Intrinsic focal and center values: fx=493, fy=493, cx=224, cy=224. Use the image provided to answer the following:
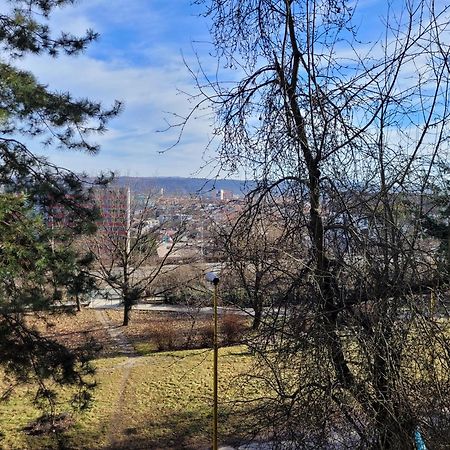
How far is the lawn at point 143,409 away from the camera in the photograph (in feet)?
30.9

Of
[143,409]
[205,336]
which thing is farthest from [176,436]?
[205,336]

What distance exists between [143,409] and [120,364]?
189 inches

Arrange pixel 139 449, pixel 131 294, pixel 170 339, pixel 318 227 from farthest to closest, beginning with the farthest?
1. pixel 170 339
2. pixel 139 449
3. pixel 131 294
4. pixel 318 227

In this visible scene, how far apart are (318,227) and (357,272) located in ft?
1.12

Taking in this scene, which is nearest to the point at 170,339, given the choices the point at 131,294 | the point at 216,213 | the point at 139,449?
the point at 139,449

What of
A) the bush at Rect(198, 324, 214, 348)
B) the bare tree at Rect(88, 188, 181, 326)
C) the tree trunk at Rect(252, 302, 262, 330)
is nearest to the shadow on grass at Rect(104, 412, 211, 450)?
the tree trunk at Rect(252, 302, 262, 330)

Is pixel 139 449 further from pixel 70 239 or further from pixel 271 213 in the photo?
pixel 271 213

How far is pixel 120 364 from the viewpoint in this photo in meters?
16.1

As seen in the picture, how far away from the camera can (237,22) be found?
288cm

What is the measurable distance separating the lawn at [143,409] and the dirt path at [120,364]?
0.07 ft

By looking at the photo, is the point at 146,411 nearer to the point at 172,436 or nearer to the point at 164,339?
the point at 172,436

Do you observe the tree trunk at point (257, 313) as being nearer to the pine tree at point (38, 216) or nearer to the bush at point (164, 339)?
the pine tree at point (38, 216)

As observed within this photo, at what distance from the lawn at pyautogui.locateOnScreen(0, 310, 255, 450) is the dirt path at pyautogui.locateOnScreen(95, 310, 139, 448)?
21 millimetres

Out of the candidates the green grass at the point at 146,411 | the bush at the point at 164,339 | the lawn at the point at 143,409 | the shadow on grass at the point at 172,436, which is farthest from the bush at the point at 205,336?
the shadow on grass at the point at 172,436
